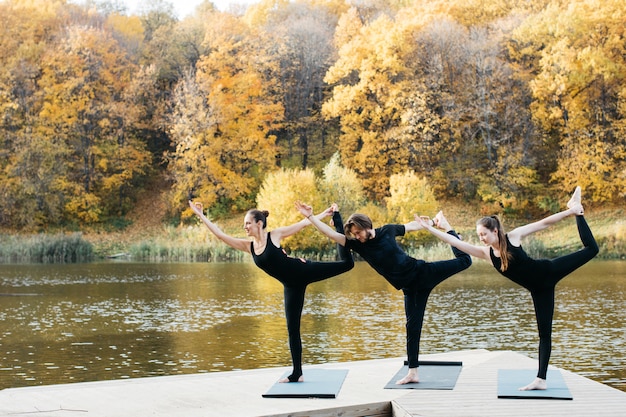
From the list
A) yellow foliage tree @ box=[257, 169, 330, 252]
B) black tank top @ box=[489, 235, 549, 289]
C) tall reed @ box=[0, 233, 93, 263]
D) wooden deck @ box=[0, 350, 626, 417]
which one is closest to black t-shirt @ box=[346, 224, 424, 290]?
black tank top @ box=[489, 235, 549, 289]

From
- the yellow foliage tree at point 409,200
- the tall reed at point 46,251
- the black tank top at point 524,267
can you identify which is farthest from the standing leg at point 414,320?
the yellow foliage tree at point 409,200

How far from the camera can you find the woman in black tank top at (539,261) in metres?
7.85

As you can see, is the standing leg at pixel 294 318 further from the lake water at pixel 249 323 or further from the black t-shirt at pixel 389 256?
the lake water at pixel 249 323

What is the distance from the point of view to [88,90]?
159ft

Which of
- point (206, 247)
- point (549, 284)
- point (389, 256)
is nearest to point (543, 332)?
point (549, 284)

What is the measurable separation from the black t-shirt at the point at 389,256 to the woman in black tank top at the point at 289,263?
173 mm

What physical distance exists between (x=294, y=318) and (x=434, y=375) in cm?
160

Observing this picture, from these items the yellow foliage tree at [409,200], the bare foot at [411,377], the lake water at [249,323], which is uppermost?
the yellow foliage tree at [409,200]

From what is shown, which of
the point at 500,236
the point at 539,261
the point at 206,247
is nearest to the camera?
the point at 500,236

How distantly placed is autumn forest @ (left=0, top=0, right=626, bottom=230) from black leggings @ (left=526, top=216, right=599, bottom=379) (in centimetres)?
3187

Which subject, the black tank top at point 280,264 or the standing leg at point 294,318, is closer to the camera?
the black tank top at point 280,264

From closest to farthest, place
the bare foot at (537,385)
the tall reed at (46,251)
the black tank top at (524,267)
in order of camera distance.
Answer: the black tank top at (524,267), the bare foot at (537,385), the tall reed at (46,251)

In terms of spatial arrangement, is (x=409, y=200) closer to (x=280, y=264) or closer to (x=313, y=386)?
(x=313, y=386)

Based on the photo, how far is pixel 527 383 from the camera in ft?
27.1
